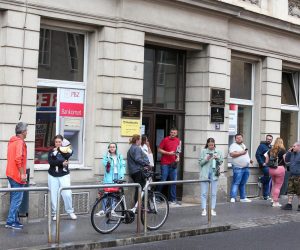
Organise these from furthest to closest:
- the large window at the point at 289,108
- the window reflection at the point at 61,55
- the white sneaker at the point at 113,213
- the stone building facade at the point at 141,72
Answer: the large window at the point at 289,108, the window reflection at the point at 61,55, the stone building facade at the point at 141,72, the white sneaker at the point at 113,213

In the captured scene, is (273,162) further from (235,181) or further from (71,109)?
(71,109)

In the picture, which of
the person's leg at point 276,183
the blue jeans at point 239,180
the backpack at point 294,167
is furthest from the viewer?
the blue jeans at point 239,180

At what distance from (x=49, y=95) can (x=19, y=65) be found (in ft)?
4.37

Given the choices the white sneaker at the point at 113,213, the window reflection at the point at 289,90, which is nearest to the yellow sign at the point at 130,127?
the white sneaker at the point at 113,213

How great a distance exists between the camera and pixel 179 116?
17500mm

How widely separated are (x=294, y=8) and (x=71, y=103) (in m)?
9.69

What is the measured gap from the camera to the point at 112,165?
46.0 ft

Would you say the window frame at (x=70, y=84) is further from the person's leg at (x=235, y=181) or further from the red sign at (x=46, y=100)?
the person's leg at (x=235, y=181)

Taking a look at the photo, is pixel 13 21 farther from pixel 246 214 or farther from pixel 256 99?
pixel 256 99

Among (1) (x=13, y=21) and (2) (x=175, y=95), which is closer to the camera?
(1) (x=13, y=21)

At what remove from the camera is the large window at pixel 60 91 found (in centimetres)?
1393

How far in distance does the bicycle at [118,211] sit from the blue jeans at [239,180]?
229 inches

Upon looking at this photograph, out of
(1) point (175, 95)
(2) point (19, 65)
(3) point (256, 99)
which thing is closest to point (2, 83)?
(2) point (19, 65)

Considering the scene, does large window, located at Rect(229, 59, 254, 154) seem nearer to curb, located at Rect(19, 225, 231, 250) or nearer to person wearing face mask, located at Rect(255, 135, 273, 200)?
person wearing face mask, located at Rect(255, 135, 273, 200)
